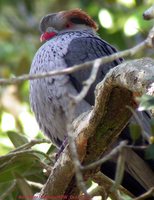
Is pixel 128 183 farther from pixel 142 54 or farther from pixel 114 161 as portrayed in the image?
pixel 142 54

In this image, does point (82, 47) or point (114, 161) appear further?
point (82, 47)

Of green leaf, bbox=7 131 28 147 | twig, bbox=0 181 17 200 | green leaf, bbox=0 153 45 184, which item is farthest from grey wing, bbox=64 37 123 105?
twig, bbox=0 181 17 200

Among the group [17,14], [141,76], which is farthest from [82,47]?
[17,14]

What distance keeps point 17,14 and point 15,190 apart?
19.5 ft

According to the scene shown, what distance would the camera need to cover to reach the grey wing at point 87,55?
4676 millimetres

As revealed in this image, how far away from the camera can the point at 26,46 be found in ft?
26.2

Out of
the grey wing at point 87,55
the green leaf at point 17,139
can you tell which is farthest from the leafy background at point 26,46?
the grey wing at point 87,55

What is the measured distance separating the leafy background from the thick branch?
0.23 meters

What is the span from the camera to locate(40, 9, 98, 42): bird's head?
215 inches

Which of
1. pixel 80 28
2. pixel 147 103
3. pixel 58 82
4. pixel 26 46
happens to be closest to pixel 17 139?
pixel 58 82

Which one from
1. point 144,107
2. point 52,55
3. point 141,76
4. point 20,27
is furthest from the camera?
point 20,27

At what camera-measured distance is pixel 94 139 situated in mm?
3619

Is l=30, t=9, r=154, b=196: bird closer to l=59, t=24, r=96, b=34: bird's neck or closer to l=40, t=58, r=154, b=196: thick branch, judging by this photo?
l=59, t=24, r=96, b=34: bird's neck

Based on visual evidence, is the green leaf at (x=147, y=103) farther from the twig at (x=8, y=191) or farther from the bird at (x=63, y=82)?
the bird at (x=63, y=82)
